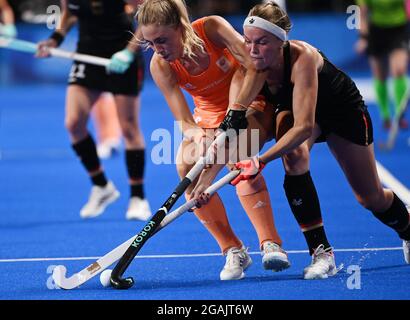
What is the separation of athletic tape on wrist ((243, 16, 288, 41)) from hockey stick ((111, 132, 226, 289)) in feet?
1.76

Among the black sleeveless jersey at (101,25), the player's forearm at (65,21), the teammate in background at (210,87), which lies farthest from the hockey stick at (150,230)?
the player's forearm at (65,21)

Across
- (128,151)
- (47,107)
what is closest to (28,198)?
(128,151)

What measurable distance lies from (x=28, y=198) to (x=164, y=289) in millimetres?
3492

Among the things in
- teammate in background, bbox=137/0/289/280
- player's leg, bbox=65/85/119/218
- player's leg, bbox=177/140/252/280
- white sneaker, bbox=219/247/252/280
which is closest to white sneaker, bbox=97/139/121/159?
player's leg, bbox=65/85/119/218

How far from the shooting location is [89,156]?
733 centimetres

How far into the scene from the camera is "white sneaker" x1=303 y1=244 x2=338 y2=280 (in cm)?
489

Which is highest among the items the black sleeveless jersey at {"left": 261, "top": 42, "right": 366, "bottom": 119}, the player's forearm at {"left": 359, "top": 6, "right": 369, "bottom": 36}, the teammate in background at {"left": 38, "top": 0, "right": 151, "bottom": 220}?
the player's forearm at {"left": 359, "top": 6, "right": 369, "bottom": 36}

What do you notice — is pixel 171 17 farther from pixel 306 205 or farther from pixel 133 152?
pixel 133 152

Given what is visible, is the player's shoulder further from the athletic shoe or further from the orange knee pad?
the athletic shoe

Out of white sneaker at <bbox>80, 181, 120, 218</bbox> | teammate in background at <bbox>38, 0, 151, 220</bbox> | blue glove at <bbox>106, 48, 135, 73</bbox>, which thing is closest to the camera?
blue glove at <bbox>106, 48, 135, 73</bbox>

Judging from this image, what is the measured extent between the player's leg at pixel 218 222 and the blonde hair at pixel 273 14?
780 mm

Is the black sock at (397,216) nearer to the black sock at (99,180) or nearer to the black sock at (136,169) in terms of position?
the black sock at (136,169)

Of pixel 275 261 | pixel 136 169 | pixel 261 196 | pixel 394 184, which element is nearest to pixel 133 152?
pixel 136 169

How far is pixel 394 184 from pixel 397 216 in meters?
2.75
